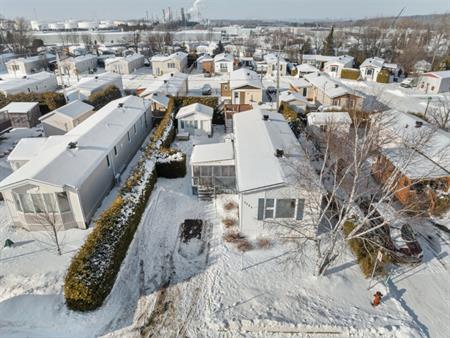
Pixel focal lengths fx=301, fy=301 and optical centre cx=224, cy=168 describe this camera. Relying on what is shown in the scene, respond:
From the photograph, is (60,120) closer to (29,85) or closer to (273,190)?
(29,85)

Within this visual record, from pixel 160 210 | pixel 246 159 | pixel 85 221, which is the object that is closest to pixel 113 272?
pixel 85 221

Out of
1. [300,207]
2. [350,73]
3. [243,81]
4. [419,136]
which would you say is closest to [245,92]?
[243,81]

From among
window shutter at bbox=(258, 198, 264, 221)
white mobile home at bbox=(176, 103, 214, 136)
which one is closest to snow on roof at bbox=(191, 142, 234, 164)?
window shutter at bbox=(258, 198, 264, 221)

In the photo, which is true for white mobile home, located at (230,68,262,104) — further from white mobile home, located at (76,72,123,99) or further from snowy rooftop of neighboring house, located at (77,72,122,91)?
snowy rooftop of neighboring house, located at (77,72,122,91)

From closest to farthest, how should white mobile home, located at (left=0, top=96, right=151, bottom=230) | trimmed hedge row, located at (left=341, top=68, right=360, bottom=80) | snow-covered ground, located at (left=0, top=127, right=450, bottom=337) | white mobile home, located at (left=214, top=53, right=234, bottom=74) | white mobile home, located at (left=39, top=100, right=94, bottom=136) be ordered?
1. snow-covered ground, located at (left=0, top=127, right=450, bottom=337)
2. white mobile home, located at (left=0, top=96, right=151, bottom=230)
3. white mobile home, located at (left=39, top=100, right=94, bottom=136)
4. trimmed hedge row, located at (left=341, top=68, right=360, bottom=80)
5. white mobile home, located at (left=214, top=53, right=234, bottom=74)

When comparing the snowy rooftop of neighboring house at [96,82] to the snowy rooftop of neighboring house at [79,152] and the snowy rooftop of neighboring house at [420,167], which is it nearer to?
the snowy rooftop of neighboring house at [79,152]
